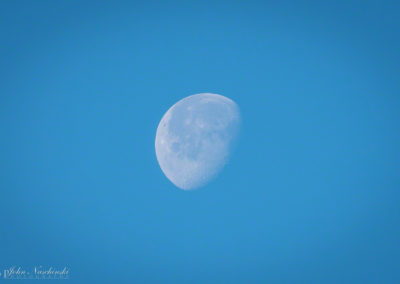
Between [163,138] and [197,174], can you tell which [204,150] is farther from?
→ [163,138]

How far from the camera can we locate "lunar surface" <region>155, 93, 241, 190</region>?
5633 mm

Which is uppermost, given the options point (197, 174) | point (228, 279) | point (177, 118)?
point (177, 118)

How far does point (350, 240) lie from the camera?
590 cm

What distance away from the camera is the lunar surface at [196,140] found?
5633 mm

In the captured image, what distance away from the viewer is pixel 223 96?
6.36 metres

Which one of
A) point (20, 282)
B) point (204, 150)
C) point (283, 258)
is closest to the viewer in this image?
point (20, 282)

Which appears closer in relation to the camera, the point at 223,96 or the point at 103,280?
the point at 103,280

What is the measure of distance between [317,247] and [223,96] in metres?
3.30

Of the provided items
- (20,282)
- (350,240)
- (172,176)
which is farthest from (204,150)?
(20,282)

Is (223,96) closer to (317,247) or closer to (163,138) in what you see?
(163,138)

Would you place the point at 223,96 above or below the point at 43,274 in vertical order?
above

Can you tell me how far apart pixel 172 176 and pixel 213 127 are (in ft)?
3.82

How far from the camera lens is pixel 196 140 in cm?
561

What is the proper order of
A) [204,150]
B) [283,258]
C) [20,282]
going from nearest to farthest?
1. [20,282]
2. [204,150]
3. [283,258]
